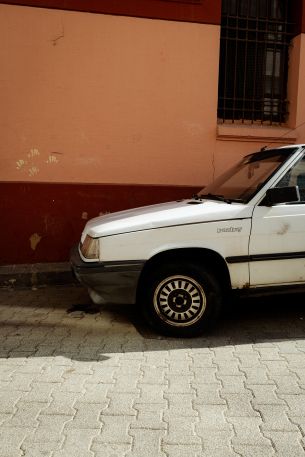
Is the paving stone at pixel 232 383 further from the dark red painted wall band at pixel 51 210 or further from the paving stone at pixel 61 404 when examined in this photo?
the dark red painted wall band at pixel 51 210

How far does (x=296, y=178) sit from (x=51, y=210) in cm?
351

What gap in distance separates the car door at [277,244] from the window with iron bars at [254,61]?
340 cm

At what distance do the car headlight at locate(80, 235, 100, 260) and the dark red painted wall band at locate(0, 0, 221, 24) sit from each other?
3696 mm

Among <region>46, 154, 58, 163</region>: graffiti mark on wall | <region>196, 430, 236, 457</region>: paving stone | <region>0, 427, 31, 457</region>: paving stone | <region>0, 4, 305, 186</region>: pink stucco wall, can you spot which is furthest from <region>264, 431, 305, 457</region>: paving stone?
<region>46, 154, 58, 163</region>: graffiti mark on wall

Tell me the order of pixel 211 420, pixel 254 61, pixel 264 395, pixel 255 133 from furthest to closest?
1. pixel 254 61
2. pixel 255 133
3. pixel 264 395
4. pixel 211 420

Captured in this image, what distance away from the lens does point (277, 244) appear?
4336mm

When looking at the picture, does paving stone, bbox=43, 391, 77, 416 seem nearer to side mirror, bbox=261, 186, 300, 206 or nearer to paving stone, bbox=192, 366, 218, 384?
paving stone, bbox=192, 366, 218, 384

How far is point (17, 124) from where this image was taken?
654 centimetres

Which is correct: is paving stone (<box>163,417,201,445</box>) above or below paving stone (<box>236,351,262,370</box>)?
above

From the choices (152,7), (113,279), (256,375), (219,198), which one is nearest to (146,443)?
(256,375)

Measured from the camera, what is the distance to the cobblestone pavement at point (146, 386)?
269cm

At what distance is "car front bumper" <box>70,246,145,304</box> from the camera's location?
4219 millimetres

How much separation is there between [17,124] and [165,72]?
2.20m

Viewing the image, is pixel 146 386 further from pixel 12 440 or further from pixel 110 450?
pixel 12 440
